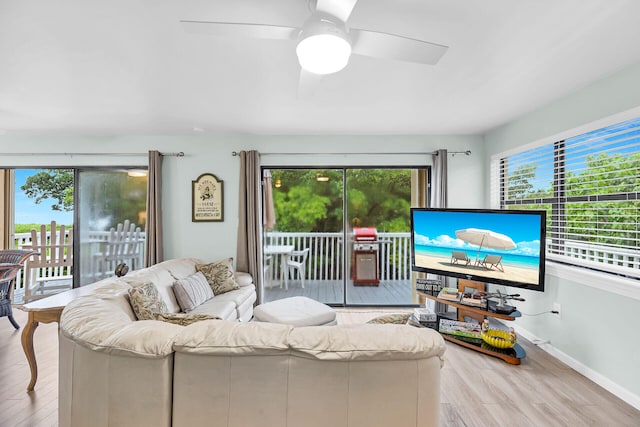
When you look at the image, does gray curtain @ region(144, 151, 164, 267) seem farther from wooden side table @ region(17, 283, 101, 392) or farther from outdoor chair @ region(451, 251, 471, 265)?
outdoor chair @ region(451, 251, 471, 265)

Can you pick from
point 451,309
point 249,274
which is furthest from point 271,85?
point 451,309

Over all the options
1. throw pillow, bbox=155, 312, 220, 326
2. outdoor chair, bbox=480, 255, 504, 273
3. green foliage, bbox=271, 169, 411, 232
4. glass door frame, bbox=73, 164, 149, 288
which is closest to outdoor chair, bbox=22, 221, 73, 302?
glass door frame, bbox=73, 164, 149, 288

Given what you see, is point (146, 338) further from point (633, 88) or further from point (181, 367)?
point (633, 88)

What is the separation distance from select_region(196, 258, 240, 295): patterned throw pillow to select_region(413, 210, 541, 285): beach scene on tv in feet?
7.24

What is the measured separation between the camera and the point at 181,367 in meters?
1.34

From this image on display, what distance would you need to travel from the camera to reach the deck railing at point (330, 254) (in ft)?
15.8

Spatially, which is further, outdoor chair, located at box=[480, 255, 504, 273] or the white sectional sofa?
outdoor chair, located at box=[480, 255, 504, 273]

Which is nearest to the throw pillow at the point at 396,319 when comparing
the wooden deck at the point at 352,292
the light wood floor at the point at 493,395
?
the light wood floor at the point at 493,395

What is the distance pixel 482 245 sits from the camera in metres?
3.19

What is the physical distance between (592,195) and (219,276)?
3.70 metres

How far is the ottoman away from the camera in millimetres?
2771

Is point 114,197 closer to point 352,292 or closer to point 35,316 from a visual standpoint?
point 35,316

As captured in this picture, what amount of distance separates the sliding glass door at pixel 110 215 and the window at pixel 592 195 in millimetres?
4867

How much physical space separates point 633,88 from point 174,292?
411 cm
